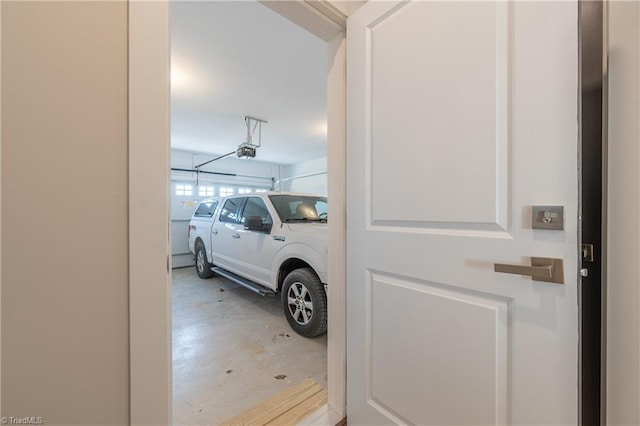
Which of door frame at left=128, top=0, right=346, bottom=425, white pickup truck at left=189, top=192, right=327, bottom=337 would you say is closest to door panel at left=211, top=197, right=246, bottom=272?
white pickup truck at left=189, top=192, right=327, bottom=337

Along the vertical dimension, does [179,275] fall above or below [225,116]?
below

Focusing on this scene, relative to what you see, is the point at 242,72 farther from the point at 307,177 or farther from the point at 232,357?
the point at 307,177

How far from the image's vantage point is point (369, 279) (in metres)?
1.22

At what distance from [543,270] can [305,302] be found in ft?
6.79

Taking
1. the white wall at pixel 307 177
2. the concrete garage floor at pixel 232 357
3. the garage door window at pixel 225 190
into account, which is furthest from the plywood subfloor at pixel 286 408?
the garage door window at pixel 225 190

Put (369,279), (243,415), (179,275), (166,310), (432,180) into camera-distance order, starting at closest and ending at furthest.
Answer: (166,310)
(432,180)
(369,279)
(243,415)
(179,275)

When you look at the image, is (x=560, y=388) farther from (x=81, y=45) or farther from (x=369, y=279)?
(x=81, y=45)

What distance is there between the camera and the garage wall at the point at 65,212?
1.93 ft

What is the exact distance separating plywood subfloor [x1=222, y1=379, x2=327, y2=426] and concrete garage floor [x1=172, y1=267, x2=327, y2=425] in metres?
0.14

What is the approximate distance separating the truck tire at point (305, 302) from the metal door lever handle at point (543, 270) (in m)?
1.79

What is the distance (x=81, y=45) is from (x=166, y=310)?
29.2 inches

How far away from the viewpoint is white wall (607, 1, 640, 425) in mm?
638

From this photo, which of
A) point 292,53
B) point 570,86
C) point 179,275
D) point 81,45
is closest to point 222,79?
point 292,53

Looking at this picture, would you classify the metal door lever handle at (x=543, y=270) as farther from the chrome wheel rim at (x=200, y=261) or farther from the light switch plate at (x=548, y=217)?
the chrome wheel rim at (x=200, y=261)
